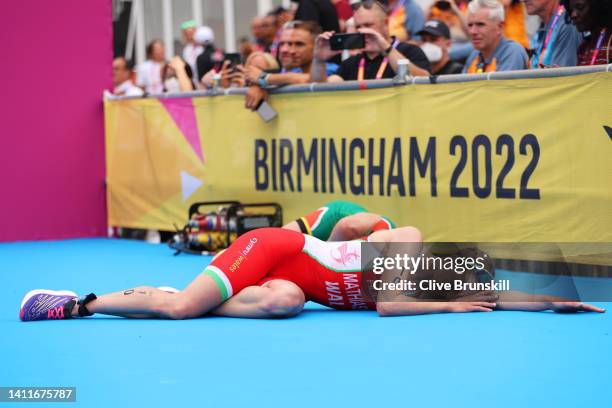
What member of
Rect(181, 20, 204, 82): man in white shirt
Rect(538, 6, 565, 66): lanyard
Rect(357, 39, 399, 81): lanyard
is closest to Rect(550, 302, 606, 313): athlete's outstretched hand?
Rect(538, 6, 565, 66): lanyard

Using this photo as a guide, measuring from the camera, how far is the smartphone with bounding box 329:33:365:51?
9.03m

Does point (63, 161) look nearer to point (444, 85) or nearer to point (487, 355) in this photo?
point (444, 85)

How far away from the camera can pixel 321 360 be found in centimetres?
485

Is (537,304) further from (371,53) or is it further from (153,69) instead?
(153,69)

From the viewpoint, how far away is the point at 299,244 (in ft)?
20.1

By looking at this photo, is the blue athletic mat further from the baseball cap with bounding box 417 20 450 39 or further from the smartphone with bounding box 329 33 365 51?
the baseball cap with bounding box 417 20 450 39

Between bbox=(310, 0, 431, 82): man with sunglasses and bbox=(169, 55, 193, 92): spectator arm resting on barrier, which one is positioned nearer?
bbox=(310, 0, 431, 82): man with sunglasses

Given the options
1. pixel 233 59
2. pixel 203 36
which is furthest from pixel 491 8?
pixel 203 36

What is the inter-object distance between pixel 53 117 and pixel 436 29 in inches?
191

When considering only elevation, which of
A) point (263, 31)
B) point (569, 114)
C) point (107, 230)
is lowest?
point (107, 230)

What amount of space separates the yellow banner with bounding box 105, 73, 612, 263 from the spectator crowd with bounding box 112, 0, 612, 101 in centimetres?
39

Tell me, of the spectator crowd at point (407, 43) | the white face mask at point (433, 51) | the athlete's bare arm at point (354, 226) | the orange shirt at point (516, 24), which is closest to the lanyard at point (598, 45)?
the spectator crowd at point (407, 43)

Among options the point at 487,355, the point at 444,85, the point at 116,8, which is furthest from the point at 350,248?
the point at 116,8

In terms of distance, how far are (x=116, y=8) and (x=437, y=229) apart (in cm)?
1337
